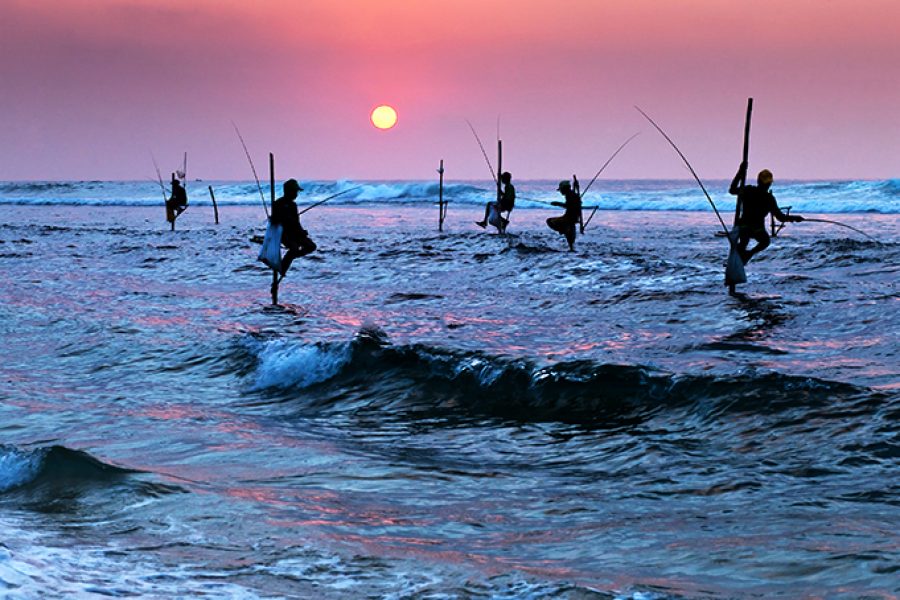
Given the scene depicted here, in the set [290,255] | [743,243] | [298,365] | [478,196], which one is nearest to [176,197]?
A: [290,255]

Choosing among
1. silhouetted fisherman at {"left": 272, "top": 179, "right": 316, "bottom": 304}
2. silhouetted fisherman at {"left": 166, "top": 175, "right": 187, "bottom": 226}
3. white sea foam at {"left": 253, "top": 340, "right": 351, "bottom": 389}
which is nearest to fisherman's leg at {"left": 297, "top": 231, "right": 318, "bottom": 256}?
silhouetted fisherman at {"left": 272, "top": 179, "right": 316, "bottom": 304}

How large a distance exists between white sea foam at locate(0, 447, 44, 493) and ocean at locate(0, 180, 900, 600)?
16 millimetres

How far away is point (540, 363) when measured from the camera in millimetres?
8961

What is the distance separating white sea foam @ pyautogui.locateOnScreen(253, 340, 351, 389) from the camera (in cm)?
905

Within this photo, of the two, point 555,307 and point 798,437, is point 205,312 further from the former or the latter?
point 798,437

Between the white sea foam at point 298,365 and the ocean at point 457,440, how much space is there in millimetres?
38

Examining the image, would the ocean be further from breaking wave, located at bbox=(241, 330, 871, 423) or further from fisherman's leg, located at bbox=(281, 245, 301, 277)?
fisherman's leg, located at bbox=(281, 245, 301, 277)

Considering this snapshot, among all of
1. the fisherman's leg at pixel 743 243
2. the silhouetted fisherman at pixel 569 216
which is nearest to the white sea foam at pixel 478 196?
the silhouetted fisherman at pixel 569 216

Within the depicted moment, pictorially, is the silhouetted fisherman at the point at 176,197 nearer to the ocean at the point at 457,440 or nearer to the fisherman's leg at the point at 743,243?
the ocean at the point at 457,440

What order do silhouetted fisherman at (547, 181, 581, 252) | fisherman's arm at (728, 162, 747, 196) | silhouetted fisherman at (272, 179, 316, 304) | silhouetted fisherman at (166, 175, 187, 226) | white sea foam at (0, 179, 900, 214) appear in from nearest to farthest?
fisherman's arm at (728, 162, 747, 196) → silhouetted fisherman at (272, 179, 316, 304) → silhouetted fisherman at (547, 181, 581, 252) → silhouetted fisherman at (166, 175, 187, 226) → white sea foam at (0, 179, 900, 214)

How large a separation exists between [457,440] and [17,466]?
9.16 feet

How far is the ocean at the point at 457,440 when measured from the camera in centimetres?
399

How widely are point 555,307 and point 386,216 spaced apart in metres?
34.4

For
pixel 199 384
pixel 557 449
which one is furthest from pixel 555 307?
pixel 557 449
